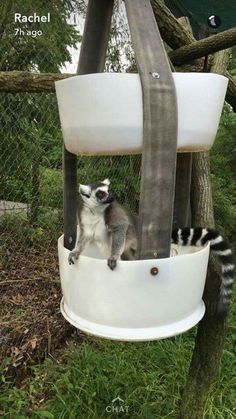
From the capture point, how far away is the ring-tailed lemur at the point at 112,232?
3.66 feet

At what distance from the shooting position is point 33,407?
1.92m

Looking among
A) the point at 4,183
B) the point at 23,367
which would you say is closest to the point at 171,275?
the point at 23,367

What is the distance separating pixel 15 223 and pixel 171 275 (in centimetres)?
243

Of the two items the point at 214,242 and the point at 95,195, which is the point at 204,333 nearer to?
the point at 214,242

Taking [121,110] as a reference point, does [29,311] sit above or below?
below

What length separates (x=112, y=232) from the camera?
3.91ft

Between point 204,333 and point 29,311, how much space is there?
4.07 feet

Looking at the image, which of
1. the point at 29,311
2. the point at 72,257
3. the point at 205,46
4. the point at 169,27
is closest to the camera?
the point at 72,257

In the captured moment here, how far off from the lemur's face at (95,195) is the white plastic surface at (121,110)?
258 mm

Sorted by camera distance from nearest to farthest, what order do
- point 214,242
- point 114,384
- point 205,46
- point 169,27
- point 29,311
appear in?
point 214,242 → point 205,46 → point 169,27 → point 114,384 → point 29,311

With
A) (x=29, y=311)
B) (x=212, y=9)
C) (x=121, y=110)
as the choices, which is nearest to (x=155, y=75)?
(x=121, y=110)

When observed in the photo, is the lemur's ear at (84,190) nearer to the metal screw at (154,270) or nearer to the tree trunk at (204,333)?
the metal screw at (154,270)

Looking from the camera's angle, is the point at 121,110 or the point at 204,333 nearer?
the point at 121,110

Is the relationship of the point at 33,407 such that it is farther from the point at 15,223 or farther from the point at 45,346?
the point at 15,223
